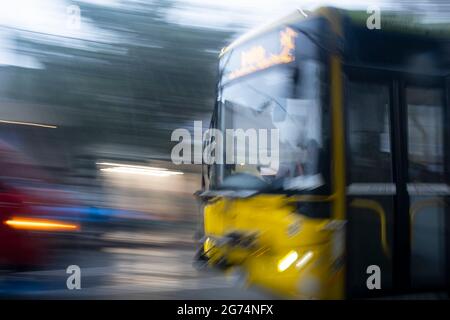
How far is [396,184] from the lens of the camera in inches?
151

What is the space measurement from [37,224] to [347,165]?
7.66ft

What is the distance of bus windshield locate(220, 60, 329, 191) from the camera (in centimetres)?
364

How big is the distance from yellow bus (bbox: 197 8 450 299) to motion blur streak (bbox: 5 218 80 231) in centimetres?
129

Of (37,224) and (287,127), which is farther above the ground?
(287,127)

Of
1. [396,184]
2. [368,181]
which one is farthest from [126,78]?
[396,184]

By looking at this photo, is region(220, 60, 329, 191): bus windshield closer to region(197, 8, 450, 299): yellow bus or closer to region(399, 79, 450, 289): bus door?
region(197, 8, 450, 299): yellow bus

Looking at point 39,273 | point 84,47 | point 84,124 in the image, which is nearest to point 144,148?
point 84,124

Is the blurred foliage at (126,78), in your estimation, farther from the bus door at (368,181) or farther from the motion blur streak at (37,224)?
the bus door at (368,181)

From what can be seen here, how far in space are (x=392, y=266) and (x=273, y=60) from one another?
1.84m

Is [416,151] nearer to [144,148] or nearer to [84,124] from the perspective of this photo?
[144,148]

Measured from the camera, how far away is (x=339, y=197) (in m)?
3.61

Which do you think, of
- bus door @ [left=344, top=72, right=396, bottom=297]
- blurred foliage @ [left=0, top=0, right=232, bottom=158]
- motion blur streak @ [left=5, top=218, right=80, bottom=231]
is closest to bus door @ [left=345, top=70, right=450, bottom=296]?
bus door @ [left=344, top=72, right=396, bottom=297]

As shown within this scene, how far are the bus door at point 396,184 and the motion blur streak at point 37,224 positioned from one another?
2.20 meters

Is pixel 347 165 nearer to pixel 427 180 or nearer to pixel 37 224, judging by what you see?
pixel 427 180
